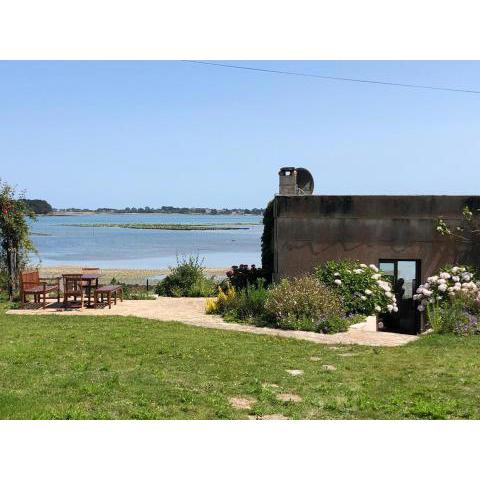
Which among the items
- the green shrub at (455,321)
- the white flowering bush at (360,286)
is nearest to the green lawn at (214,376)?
the green shrub at (455,321)

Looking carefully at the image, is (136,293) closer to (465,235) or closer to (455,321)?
(465,235)

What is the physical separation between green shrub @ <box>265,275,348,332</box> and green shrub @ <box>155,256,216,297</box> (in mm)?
5498

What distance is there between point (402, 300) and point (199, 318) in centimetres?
508

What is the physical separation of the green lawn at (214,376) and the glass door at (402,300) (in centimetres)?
412

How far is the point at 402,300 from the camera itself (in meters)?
15.1

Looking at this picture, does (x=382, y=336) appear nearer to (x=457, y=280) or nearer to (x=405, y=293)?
(x=457, y=280)

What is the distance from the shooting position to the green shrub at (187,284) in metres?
18.4

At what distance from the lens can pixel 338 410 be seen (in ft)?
19.9

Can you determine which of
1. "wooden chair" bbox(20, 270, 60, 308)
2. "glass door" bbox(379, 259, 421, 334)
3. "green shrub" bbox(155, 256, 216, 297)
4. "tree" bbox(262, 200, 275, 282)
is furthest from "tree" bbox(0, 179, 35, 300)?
"glass door" bbox(379, 259, 421, 334)

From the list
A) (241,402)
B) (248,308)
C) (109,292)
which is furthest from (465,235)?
(241,402)

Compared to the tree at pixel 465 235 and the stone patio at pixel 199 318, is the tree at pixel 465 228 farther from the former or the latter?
the stone patio at pixel 199 318
